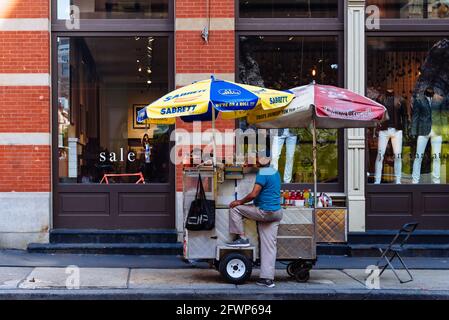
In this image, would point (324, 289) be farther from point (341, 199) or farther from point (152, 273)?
point (341, 199)

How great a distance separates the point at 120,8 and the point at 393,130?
580cm

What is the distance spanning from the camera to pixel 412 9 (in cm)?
1241

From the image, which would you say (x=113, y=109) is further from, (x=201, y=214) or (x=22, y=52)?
(x=201, y=214)

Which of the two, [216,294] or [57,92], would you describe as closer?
[216,294]

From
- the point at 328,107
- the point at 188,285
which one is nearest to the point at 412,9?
the point at 328,107

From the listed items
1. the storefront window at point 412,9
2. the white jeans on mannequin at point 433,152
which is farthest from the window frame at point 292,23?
the white jeans on mannequin at point 433,152

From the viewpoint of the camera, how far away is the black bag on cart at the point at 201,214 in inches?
352

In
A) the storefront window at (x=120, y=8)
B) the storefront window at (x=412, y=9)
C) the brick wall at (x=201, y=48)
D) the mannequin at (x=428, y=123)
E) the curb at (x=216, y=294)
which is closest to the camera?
the curb at (x=216, y=294)

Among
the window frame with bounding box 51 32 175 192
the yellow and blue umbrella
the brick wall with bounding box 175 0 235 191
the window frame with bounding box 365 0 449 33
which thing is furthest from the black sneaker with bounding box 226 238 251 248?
the window frame with bounding box 365 0 449 33

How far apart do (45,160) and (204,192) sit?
12.9ft

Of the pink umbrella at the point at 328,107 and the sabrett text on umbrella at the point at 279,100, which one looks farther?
the pink umbrella at the point at 328,107

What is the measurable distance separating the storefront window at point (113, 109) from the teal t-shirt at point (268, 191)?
3.57m

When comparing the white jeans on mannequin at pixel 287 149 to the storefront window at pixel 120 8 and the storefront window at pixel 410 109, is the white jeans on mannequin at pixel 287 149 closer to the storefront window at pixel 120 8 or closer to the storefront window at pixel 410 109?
the storefront window at pixel 410 109

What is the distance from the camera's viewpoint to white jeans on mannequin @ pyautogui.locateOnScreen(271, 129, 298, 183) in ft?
40.3
